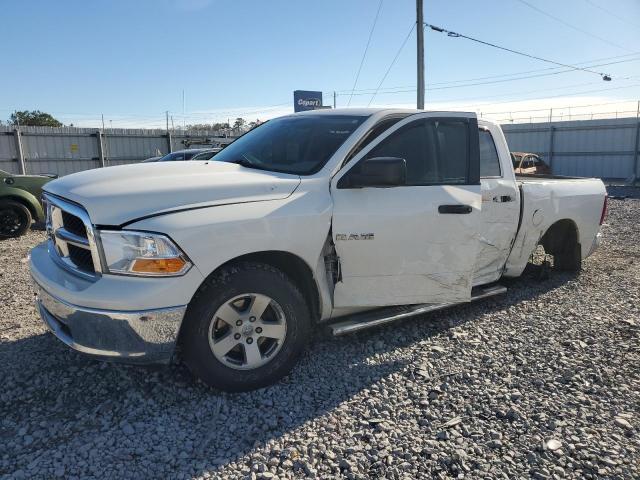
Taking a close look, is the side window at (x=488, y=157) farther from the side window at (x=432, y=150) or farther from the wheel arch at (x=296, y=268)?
the wheel arch at (x=296, y=268)

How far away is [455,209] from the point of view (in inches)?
159

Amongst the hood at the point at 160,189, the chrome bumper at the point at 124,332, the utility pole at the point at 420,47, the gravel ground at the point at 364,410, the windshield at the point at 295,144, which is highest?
the utility pole at the point at 420,47

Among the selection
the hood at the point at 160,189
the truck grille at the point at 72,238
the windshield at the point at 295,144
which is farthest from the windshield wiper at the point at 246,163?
the truck grille at the point at 72,238

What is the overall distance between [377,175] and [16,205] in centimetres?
849

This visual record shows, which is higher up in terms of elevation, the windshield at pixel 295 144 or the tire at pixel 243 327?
the windshield at pixel 295 144

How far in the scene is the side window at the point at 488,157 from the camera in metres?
4.74

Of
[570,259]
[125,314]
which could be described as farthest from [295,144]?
[570,259]

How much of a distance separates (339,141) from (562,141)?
26809 mm

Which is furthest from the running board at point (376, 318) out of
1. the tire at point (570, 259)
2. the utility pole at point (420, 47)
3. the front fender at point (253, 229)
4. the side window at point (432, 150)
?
the utility pole at point (420, 47)

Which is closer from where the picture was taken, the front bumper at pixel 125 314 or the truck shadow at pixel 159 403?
the truck shadow at pixel 159 403

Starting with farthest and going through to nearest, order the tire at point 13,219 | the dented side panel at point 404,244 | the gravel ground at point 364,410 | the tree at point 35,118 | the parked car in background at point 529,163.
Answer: the tree at point 35,118 → the parked car in background at point 529,163 → the tire at point 13,219 → the dented side panel at point 404,244 → the gravel ground at point 364,410

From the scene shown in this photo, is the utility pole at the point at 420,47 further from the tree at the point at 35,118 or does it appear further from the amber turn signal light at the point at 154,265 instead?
the tree at the point at 35,118

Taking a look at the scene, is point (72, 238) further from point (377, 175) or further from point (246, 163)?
point (377, 175)

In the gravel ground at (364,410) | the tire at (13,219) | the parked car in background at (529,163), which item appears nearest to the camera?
the gravel ground at (364,410)
